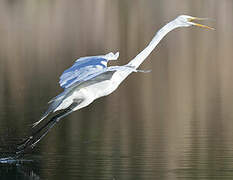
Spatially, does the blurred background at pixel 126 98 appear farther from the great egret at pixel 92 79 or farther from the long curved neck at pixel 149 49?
the long curved neck at pixel 149 49

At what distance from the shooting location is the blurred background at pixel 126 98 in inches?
420

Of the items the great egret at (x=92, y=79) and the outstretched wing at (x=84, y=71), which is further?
the great egret at (x=92, y=79)

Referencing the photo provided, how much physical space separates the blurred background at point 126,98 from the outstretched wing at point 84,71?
110 cm

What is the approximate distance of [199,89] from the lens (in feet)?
58.0

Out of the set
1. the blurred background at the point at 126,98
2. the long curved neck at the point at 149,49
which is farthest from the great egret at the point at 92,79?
the blurred background at the point at 126,98

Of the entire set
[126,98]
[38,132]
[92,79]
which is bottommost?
[38,132]

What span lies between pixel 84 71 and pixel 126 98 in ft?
21.3

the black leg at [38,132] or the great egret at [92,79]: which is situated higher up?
the great egret at [92,79]

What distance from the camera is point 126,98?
16.9 m

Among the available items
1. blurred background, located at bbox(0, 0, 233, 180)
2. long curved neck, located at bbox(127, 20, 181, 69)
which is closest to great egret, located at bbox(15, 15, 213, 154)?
long curved neck, located at bbox(127, 20, 181, 69)

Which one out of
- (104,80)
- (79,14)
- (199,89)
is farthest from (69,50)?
(104,80)

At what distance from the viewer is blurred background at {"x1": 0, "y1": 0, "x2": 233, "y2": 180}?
10.7 metres

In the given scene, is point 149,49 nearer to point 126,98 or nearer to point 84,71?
point 84,71

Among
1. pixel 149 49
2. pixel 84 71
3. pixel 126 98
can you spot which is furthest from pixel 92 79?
pixel 126 98
